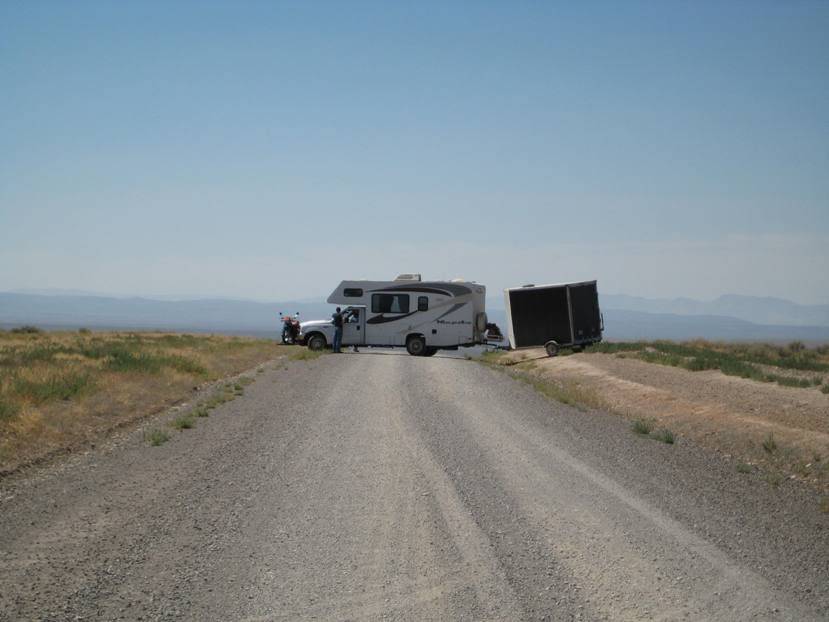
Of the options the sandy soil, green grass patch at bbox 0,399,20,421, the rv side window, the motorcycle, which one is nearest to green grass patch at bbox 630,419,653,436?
the sandy soil

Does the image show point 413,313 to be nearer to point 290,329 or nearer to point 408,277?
point 408,277

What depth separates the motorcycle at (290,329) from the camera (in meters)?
39.0

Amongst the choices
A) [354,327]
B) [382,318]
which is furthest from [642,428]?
[354,327]

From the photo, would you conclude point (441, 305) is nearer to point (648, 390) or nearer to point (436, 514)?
point (648, 390)

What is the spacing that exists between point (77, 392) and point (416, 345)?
21093mm

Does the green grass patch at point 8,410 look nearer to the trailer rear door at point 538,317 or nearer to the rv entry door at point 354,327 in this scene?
the trailer rear door at point 538,317

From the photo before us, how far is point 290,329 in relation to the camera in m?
39.6

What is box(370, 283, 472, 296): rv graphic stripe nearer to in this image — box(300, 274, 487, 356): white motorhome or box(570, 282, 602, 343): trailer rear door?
box(300, 274, 487, 356): white motorhome

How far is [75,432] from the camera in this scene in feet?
42.7

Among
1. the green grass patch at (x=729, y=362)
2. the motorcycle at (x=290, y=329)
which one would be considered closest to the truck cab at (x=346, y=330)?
the motorcycle at (x=290, y=329)

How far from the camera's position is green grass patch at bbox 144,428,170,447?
40.2 feet

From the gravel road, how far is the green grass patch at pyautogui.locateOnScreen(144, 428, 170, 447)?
0.61 ft

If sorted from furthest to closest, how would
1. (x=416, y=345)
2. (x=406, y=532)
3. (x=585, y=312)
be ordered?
1. (x=416, y=345)
2. (x=585, y=312)
3. (x=406, y=532)

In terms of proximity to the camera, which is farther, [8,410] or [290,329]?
[290,329]
